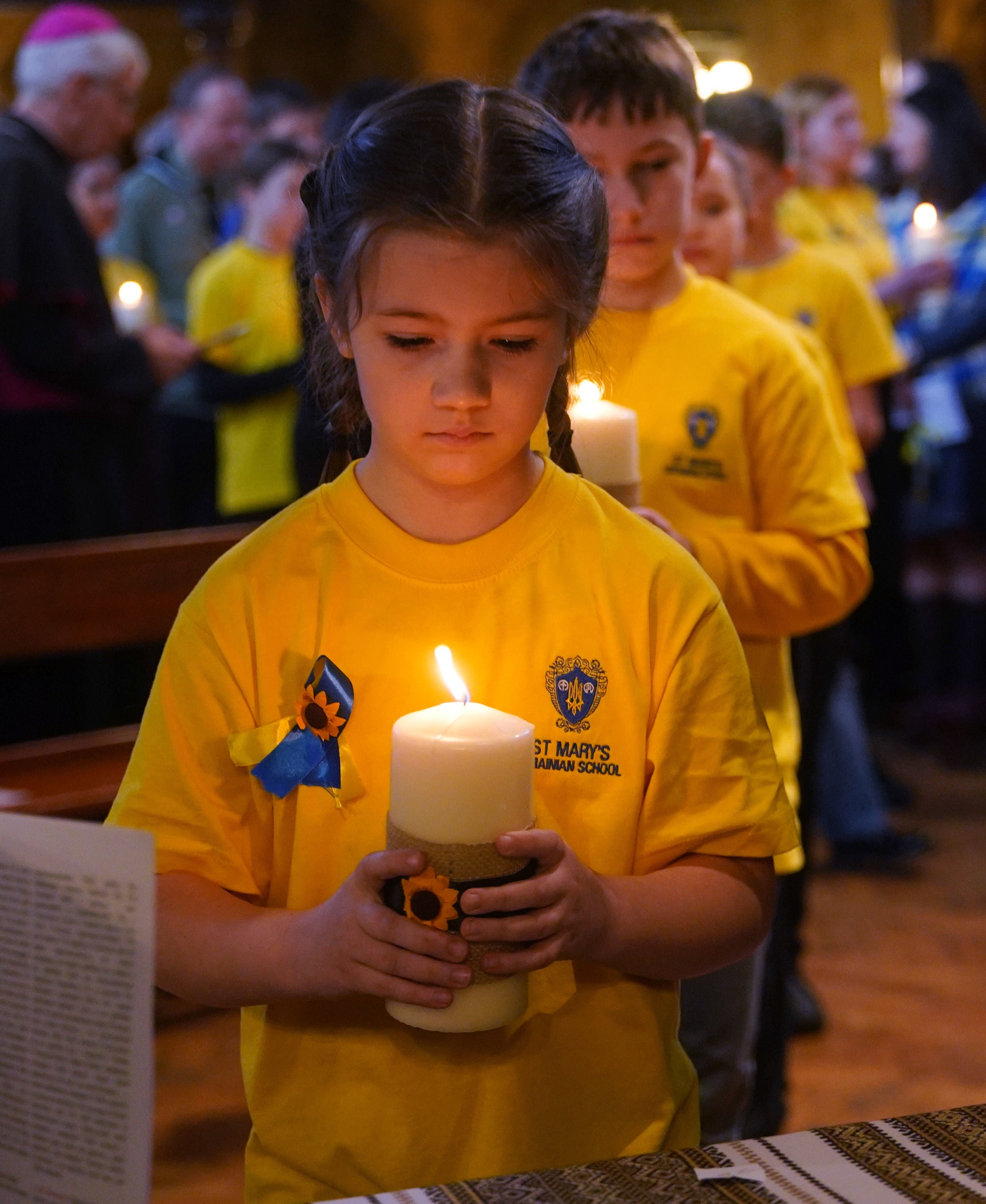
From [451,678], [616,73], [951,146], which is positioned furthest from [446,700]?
[951,146]

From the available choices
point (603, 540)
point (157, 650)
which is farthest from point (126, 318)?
point (603, 540)

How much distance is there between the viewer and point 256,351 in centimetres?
431

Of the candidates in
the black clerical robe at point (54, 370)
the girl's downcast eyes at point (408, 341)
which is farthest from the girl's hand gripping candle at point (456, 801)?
the black clerical robe at point (54, 370)

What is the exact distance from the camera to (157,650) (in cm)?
363

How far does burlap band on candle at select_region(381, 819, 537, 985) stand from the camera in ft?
3.07

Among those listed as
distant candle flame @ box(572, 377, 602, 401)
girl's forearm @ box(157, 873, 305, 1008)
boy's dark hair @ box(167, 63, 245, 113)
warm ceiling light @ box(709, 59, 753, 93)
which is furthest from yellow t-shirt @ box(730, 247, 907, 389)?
warm ceiling light @ box(709, 59, 753, 93)

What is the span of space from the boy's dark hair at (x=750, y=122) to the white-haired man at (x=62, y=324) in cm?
143

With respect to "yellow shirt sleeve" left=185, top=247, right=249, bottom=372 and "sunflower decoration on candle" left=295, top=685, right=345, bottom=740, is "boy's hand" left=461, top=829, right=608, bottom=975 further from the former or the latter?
"yellow shirt sleeve" left=185, top=247, right=249, bottom=372

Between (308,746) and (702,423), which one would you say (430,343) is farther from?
(702,423)

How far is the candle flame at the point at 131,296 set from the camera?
400cm

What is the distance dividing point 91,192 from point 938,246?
289 cm

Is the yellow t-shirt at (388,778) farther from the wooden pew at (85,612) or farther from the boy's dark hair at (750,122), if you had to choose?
the boy's dark hair at (750,122)

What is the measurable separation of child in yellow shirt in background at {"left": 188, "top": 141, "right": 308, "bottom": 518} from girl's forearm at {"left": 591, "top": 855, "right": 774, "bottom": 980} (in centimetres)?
321

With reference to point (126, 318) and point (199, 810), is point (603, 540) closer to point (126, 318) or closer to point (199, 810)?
point (199, 810)
